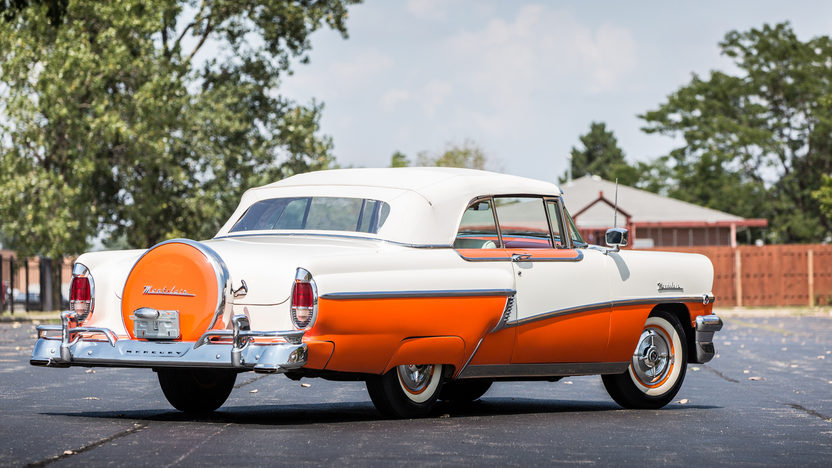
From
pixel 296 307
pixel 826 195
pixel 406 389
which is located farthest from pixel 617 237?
pixel 826 195

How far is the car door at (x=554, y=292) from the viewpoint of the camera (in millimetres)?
9875

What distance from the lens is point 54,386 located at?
12977 millimetres

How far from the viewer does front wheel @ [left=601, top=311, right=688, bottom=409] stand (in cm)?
1090

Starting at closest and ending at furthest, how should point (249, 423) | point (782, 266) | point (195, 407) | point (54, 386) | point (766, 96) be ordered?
point (249, 423) → point (195, 407) → point (54, 386) → point (782, 266) → point (766, 96)

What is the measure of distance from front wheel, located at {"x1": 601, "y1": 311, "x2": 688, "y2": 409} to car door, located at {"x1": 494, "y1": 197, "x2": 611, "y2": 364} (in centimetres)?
Answer: 55

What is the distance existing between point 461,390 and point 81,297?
338 cm

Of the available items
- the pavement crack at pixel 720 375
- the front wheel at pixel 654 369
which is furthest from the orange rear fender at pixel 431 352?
the pavement crack at pixel 720 375

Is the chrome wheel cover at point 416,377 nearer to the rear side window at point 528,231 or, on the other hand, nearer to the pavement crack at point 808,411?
the rear side window at point 528,231

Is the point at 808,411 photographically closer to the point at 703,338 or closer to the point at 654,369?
the point at 703,338

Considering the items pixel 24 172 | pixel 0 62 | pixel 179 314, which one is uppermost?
pixel 0 62

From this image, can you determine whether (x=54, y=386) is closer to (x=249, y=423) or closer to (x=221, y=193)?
(x=249, y=423)

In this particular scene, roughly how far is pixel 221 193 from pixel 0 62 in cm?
987

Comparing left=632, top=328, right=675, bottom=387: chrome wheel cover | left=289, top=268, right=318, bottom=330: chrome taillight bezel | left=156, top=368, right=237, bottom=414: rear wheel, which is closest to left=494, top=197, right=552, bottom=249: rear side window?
left=632, top=328, right=675, bottom=387: chrome wheel cover

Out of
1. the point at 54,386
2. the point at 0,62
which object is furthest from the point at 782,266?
the point at 54,386
